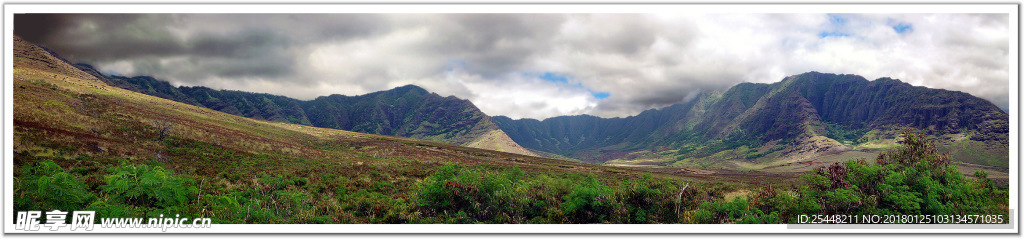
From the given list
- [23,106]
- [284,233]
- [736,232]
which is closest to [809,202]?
[736,232]

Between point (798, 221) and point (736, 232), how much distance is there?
2063 millimetres

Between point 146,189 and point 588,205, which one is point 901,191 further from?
point 146,189

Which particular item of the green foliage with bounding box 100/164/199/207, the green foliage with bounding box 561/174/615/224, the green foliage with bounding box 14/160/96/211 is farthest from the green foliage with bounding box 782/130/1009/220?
the green foliage with bounding box 14/160/96/211

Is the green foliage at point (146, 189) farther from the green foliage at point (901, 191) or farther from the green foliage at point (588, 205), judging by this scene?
the green foliage at point (901, 191)

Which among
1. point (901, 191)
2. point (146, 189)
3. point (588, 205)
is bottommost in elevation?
point (588, 205)

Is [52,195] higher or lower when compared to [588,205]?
higher

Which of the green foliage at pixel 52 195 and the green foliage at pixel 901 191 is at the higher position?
the green foliage at pixel 52 195

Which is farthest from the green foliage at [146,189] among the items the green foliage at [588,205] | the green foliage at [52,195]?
the green foliage at [588,205]

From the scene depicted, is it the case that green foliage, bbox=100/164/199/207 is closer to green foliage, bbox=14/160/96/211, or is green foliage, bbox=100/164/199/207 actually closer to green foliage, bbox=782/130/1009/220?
green foliage, bbox=14/160/96/211

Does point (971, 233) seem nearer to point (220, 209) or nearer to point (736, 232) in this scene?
point (736, 232)

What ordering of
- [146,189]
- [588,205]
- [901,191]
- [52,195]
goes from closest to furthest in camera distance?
[52,195] < [146,189] < [901,191] < [588,205]

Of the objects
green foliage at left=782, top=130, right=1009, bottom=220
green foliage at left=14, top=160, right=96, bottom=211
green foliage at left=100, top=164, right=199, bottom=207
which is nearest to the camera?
green foliage at left=14, top=160, right=96, bottom=211

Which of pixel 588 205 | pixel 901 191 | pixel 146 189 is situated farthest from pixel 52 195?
pixel 901 191

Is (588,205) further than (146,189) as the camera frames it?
Yes
